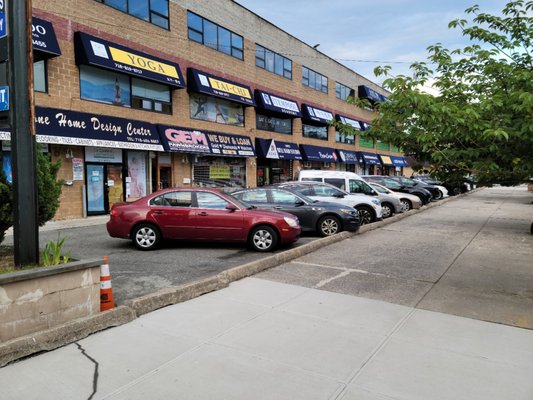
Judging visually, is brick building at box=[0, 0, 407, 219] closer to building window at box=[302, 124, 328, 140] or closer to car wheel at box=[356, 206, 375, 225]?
building window at box=[302, 124, 328, 140]

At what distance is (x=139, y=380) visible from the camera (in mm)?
3531

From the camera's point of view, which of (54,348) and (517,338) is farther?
(517,338)

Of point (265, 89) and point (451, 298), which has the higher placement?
point (265, 89)

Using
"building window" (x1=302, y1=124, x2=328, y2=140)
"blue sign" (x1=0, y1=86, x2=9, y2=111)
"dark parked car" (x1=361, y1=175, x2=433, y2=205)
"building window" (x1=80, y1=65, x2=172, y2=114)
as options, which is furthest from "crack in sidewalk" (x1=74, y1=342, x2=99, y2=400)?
"building window" (x1=302, y1=124, x2=328, y2=140)

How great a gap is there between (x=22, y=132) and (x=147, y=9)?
1648 centimetres

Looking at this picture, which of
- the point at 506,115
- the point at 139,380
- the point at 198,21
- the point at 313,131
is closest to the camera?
the point at 139,380

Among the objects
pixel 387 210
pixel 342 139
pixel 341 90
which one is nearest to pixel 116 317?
pixel 387 210

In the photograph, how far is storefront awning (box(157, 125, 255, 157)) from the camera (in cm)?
1888

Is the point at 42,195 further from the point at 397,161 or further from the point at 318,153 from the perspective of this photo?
the point at 397,161

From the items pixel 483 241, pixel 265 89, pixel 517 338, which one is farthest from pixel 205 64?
pixel 517 338

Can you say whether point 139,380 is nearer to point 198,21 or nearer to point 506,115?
point 506,115

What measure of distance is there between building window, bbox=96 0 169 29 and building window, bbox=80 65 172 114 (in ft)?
9.48

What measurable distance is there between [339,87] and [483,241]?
29.1 meters

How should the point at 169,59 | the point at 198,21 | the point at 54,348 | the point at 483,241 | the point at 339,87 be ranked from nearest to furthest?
1. the point at 54,348
2. the point at 483,241
3. the point at 169,59
4. the point at 198,21
5. the point at 339,87
